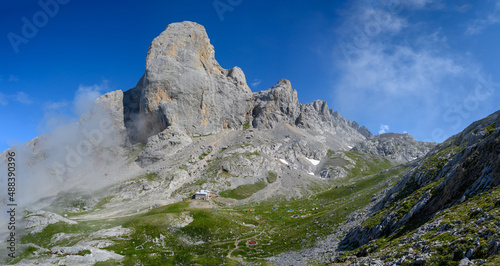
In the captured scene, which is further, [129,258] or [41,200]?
[41,200]

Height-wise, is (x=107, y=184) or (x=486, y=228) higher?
(x=107, y=184)

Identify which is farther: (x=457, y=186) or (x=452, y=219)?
(x=457, y=186)

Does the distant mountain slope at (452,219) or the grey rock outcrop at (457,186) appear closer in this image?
the distant mountain slope at (452,219)

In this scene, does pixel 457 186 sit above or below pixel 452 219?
above

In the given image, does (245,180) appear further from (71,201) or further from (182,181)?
(71,201)

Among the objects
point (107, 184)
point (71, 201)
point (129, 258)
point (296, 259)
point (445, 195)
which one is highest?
point (107, 184)

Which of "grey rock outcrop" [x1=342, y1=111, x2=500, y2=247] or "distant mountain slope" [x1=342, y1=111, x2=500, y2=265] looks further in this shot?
"grey rock outcrop" [x1=342, y1=111, x2=500, y2=247]

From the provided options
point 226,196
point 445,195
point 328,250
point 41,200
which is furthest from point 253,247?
point 41,200

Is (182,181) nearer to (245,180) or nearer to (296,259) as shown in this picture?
(245,180)

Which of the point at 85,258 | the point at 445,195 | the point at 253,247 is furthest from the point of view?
the point at 253,247

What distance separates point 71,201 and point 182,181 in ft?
234

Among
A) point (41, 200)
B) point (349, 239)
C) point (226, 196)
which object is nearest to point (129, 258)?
point (349, 239)

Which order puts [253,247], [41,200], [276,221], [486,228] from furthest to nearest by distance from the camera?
[41,200] → [276,221] → [253,247] → [486,228]

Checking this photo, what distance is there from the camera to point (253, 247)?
72.8 metres
